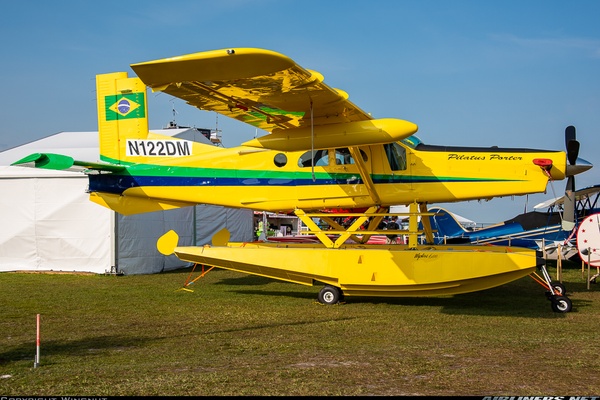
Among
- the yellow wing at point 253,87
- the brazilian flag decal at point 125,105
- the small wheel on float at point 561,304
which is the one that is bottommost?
the small wheel on float at point 561,304

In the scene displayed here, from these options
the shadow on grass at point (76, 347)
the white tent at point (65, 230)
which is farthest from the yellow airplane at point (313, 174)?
the white tent at point (65, 230)

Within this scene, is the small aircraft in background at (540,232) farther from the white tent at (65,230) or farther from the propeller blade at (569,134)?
the white tent at (65,230)

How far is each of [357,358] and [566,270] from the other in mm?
13815

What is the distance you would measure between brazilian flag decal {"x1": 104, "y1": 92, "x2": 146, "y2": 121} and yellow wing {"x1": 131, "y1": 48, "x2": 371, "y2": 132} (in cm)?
349

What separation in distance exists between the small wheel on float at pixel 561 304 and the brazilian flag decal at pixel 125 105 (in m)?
8.90

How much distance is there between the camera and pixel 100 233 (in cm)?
1650

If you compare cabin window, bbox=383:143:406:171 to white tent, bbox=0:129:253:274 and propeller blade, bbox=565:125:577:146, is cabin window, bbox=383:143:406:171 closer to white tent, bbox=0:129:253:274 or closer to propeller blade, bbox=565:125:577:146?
propeller blade, bbox=565:125:577:146

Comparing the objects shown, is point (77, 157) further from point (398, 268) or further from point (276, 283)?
point (398, 268)

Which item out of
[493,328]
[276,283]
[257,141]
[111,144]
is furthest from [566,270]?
[111,144]

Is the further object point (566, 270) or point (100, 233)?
point (566, 270)

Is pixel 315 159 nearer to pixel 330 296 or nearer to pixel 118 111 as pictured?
pixel 330 296

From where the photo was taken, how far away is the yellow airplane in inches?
357

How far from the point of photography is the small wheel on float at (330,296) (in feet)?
34.1

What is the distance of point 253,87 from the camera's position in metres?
8.30
